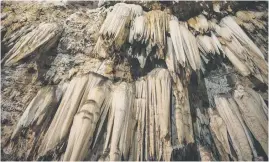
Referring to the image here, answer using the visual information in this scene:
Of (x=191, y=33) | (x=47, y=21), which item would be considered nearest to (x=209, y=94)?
(x=191, y=33)

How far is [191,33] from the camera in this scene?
6508mm

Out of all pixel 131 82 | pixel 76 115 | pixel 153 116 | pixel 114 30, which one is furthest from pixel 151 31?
pixel 76 115

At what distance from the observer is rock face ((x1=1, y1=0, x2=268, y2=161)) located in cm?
450

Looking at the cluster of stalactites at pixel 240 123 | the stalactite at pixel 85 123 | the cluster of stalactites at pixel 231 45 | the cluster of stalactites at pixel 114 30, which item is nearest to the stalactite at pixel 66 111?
the stalactite at pixel 85 123

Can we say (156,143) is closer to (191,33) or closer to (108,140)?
(108,140)

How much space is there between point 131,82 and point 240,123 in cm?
234

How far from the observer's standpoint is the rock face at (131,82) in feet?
14.8

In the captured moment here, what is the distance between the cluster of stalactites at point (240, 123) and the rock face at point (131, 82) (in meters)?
0.02

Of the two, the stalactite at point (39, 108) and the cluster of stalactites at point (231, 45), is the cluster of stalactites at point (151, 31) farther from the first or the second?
the stalactite at point (39, 108)

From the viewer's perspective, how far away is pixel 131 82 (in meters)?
5.52

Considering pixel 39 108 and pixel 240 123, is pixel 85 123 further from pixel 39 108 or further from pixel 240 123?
pixel 240 123

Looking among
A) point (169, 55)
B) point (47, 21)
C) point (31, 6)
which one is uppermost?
point (31, 6)

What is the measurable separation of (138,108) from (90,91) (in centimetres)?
99

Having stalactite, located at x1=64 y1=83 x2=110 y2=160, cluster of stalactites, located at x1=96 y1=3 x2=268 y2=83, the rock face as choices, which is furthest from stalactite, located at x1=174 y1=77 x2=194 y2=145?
stalactite, located at x1=64 y1=83 x2=110 y2=160
